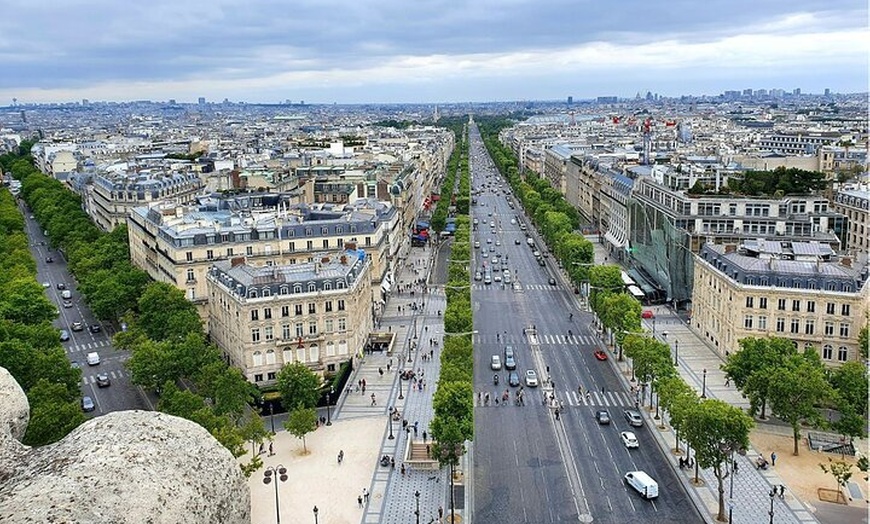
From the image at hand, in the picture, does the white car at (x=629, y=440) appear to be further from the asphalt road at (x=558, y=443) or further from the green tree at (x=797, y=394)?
the green tree at (x=797, y=394)

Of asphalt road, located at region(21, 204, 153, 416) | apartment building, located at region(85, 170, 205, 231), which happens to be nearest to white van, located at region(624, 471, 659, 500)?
asphalt road, located at region(21, 204, 153, 416)

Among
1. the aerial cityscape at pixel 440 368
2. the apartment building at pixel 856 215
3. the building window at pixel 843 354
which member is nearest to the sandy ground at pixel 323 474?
the aerial cityscape at pixel 440 368

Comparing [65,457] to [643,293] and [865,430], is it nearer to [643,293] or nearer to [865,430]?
[865,430]

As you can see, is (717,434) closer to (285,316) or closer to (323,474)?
(323,474)

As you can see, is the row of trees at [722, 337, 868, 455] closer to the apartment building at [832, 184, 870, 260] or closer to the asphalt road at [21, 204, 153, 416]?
the apartment building at [832, 184, 870, 260]

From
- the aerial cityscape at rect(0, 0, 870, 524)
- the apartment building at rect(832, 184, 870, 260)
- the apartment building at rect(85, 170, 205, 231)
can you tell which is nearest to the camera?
the aerial cityscape at rect(0, 0, 870, 524)
